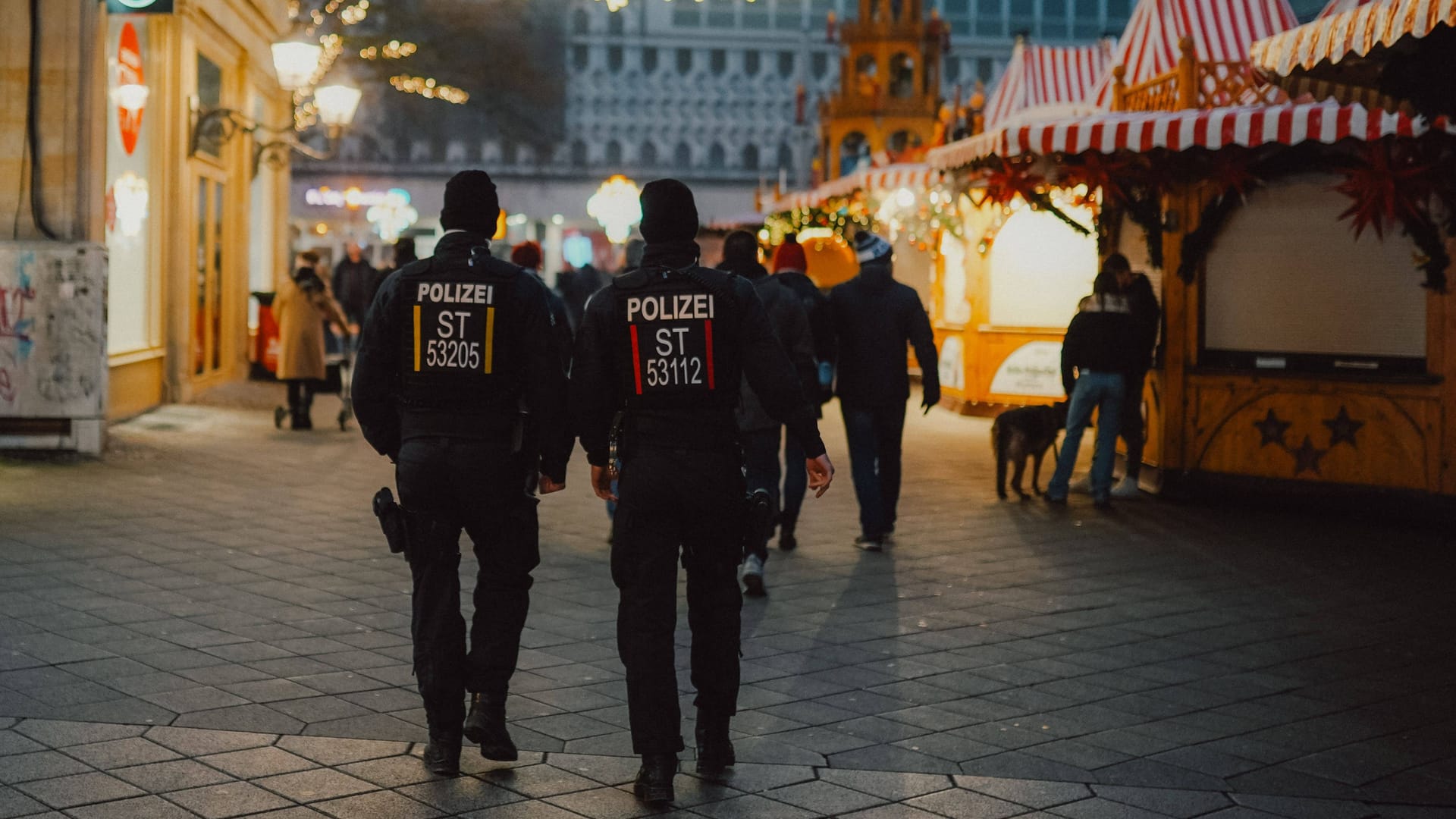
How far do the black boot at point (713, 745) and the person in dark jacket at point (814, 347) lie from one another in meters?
4.38

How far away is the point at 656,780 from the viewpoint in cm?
493

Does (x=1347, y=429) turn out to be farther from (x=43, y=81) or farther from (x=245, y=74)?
(x=245, y=74)

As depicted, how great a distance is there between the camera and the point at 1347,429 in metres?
12.0

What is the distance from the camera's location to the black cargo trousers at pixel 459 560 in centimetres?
517

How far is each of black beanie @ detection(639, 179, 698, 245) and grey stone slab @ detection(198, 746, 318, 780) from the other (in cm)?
187

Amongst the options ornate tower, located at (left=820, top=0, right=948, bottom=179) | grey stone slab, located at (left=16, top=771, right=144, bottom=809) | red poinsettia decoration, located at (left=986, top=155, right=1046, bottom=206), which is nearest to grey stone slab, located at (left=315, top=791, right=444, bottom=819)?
grey stone slab, located at (left=16, top=771, right=144, bottom=809)

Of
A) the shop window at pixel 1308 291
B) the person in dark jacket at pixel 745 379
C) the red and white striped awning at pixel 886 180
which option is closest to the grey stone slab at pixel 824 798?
the person in dark jacket at pixel 745 379

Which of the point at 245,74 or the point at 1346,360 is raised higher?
the point at 245,74

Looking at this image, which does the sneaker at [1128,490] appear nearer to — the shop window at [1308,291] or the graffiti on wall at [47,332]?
the shop window at [1308,291]

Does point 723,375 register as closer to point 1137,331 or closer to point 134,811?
point 134,811

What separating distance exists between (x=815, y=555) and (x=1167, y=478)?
4.17 metres

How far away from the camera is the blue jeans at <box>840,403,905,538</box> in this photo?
9859 mm

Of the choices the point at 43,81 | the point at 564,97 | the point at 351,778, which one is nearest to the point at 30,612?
the point at 351,778

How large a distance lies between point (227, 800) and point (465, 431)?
1221 mm
